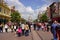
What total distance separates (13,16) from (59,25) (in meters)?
99.7

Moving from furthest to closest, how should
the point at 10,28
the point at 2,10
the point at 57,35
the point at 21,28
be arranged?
the point at 2,10 < the point at 10,28 < the point at 21,28 < the point at 57,35

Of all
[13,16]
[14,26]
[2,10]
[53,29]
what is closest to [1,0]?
[2,10]

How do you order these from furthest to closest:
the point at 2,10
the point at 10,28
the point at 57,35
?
1. the point at 2,10
2. the point at 10,28
3. the point at 57,35

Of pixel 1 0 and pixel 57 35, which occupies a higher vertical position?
pixel 1 0

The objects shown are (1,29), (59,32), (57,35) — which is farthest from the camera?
(1,29)

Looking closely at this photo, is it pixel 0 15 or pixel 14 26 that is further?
pixel 0 15

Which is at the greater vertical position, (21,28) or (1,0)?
(1,0)

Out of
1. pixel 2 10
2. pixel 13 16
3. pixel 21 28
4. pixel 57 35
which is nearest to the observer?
pixel 57 35

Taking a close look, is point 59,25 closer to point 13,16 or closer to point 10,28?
point 10,28

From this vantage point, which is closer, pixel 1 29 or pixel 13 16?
pixel 1 29

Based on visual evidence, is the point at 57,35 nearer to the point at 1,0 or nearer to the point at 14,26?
the point at 14,26

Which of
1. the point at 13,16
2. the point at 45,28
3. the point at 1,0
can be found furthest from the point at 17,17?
the point at 45,28

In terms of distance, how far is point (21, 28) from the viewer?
1093 inches

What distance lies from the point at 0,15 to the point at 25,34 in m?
46.9
